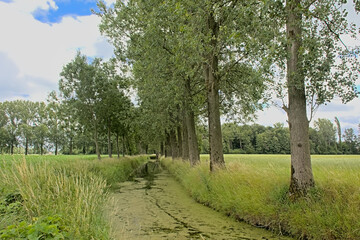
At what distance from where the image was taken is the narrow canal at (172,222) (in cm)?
613

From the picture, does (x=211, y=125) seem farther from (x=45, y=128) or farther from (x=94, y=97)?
(x=45, y=128)

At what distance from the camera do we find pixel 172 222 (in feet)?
24.5

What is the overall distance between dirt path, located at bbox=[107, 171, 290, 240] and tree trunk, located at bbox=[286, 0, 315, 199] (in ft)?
Answer: 5.39

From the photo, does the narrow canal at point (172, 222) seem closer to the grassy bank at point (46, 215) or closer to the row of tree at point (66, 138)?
the grassy bank at point (46, 215)

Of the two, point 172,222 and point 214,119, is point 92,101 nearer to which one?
point 214,119

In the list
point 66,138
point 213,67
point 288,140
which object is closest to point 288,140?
point 288,140

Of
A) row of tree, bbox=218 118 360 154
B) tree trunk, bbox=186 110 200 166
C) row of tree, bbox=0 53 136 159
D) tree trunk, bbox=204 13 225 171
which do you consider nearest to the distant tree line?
row of tree, bbox=218 118 360 154

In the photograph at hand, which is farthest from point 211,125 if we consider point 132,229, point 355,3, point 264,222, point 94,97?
point 94,97

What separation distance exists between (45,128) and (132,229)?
76310 mm

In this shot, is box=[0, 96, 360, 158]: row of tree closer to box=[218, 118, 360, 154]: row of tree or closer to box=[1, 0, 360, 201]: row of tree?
box=[218, 118, 360, 154]: row of tree

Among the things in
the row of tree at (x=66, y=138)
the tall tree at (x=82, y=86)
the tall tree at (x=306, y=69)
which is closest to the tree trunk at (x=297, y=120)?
the tall tree at (x=306, y=69)

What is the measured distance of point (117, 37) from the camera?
19.0m

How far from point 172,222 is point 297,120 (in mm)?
4873

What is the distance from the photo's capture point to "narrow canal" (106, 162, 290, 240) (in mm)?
6129
